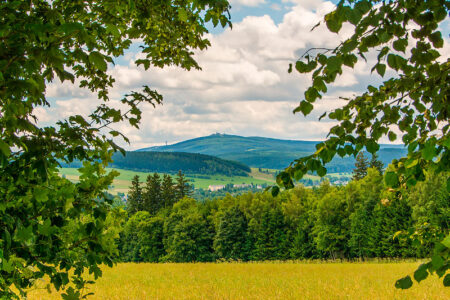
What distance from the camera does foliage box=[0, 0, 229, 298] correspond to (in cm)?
203

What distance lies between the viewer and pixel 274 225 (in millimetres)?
72375

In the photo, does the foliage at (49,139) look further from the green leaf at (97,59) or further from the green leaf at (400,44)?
the green leaf at (400,44)

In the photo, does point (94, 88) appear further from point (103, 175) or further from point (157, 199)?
point (157, 199)

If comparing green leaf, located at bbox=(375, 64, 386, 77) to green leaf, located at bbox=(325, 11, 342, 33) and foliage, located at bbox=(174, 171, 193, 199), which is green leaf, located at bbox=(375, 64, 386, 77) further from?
foliage, located at bbox=(174, 171, 193, 199)

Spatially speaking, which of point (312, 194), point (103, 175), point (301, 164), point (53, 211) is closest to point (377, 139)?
point (301, 164)

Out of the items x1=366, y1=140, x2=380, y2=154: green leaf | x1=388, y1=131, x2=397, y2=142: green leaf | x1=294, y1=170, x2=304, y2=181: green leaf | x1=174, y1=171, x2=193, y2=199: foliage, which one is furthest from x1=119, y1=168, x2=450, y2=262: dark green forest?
x1=294, y1=170, x2=304, y2=181: green leaf

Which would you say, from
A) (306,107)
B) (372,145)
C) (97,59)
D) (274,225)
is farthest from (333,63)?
(274,225)

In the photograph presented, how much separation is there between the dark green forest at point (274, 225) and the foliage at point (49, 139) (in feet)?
173

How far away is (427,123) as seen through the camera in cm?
420

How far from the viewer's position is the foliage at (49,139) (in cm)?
203

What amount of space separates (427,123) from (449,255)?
1.86 meters

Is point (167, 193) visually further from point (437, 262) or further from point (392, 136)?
point (437, 262)

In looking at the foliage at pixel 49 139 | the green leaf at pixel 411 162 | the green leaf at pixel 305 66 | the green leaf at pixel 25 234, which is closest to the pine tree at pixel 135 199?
the foliage at pixel 49 139

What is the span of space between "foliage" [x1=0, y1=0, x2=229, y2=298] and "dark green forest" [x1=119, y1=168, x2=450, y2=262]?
5270cm
